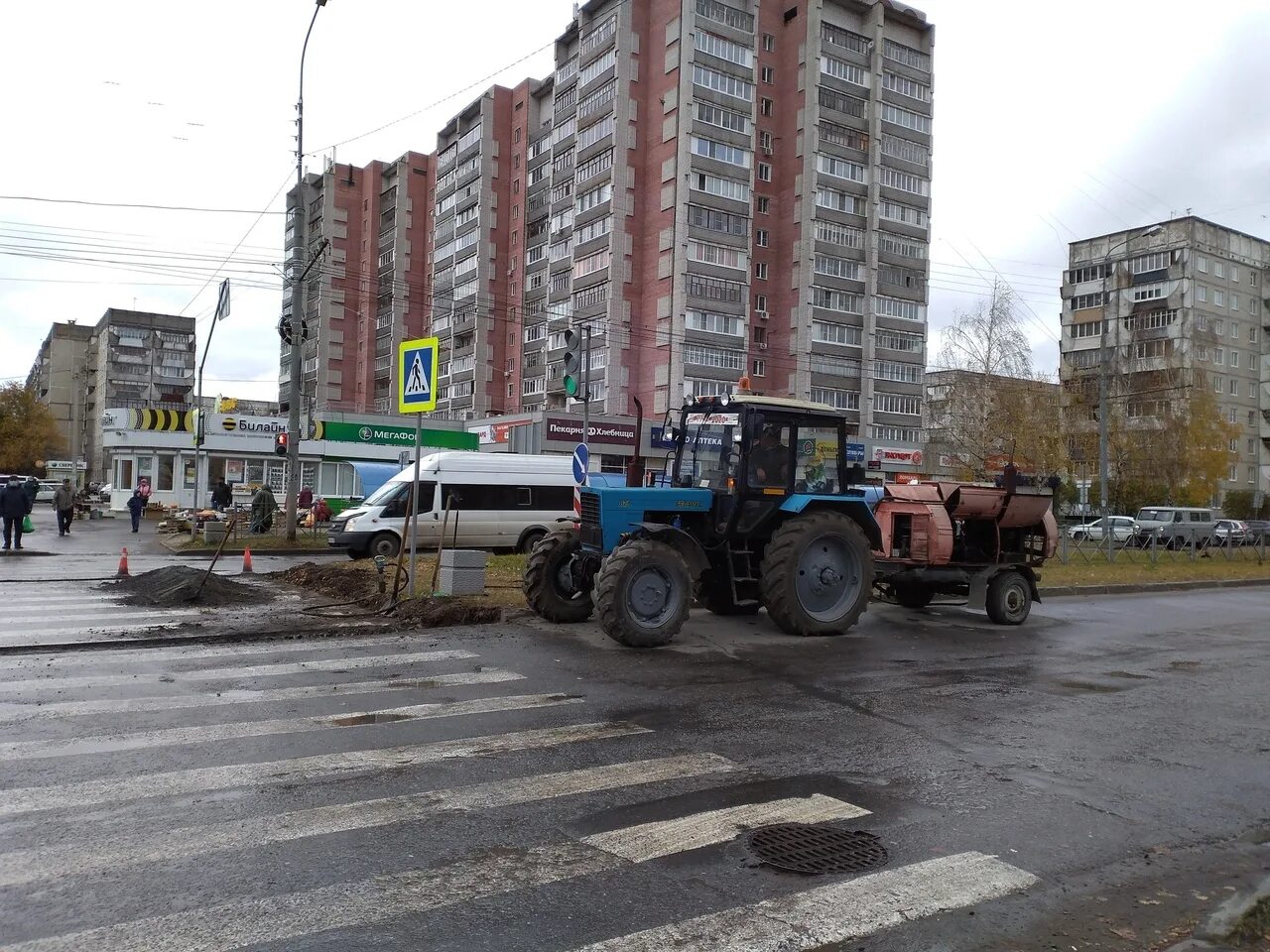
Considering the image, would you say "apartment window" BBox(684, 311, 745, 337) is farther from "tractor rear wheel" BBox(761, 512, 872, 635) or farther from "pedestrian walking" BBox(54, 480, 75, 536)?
"tractor rear wheel" BBox(761, 512, 872, 635)

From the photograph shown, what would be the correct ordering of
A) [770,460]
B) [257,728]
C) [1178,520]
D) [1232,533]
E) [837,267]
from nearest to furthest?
[257,728] → [770,460] → [1232,533] → [1178,520] → [837,267]

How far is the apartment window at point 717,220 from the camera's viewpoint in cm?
5900

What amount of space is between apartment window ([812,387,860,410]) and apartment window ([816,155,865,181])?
1441 centimetres

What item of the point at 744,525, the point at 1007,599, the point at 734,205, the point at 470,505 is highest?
the point at 734,205

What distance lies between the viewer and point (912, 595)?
14.6 m

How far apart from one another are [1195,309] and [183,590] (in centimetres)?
7734

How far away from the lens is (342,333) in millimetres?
93000

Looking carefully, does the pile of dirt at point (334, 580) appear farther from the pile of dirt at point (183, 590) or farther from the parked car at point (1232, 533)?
the parked car at point (1232, 533)

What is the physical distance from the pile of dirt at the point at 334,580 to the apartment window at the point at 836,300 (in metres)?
50.6

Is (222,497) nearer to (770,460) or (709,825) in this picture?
(770,460)

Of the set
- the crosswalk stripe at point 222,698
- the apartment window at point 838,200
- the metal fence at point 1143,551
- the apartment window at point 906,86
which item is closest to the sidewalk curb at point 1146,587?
the metal fence at point 1143,551

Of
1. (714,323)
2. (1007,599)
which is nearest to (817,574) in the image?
(1007,599)

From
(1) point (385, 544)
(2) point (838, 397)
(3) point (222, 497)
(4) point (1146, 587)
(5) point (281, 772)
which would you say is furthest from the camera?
(2) point (838, 397)

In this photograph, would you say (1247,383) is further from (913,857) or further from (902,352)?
(913,857)
